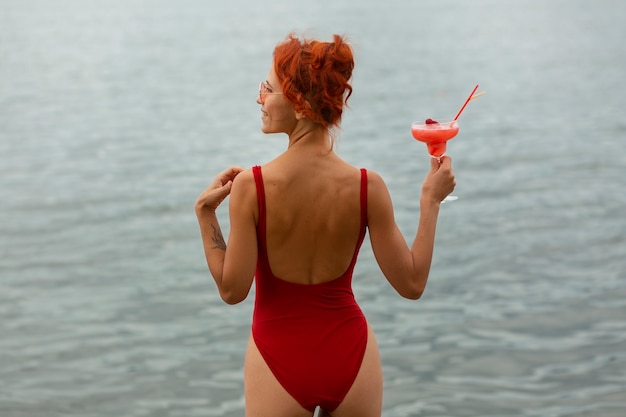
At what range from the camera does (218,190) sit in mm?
3623

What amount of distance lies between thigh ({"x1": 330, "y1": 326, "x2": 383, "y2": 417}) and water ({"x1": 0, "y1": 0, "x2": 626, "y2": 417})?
105 cm

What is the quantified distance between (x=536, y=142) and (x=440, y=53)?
17.9 m

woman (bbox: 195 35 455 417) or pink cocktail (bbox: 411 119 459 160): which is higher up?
pink cocktail (bbox: 411 119 459 160)

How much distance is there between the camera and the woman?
3461 mm

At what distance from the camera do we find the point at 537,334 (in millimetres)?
8883

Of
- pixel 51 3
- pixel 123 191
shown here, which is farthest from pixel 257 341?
pixel 51 3

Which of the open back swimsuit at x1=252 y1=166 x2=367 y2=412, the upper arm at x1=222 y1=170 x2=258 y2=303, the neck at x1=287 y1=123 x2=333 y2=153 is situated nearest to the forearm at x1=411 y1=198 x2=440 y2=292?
the open back swimsuit at x1=252 y1=166 x2=367 y2=412

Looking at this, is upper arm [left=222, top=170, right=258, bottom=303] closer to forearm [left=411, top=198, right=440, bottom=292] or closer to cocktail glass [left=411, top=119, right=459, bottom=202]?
forearm [left=411, top=198, right=440, bottom=292]

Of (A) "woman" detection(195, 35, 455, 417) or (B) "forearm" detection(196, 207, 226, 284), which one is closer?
(A) "woman" detection(195, 35, 455, 417)

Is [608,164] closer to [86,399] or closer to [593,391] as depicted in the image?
[593,391]

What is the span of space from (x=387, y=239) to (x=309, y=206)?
0.93 ft

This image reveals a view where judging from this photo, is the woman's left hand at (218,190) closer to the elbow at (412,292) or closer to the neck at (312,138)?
the neck at (312,138)

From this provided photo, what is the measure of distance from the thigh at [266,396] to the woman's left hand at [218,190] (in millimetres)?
506

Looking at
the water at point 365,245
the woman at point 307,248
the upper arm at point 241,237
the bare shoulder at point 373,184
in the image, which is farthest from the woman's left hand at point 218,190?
the water at point 365,245
